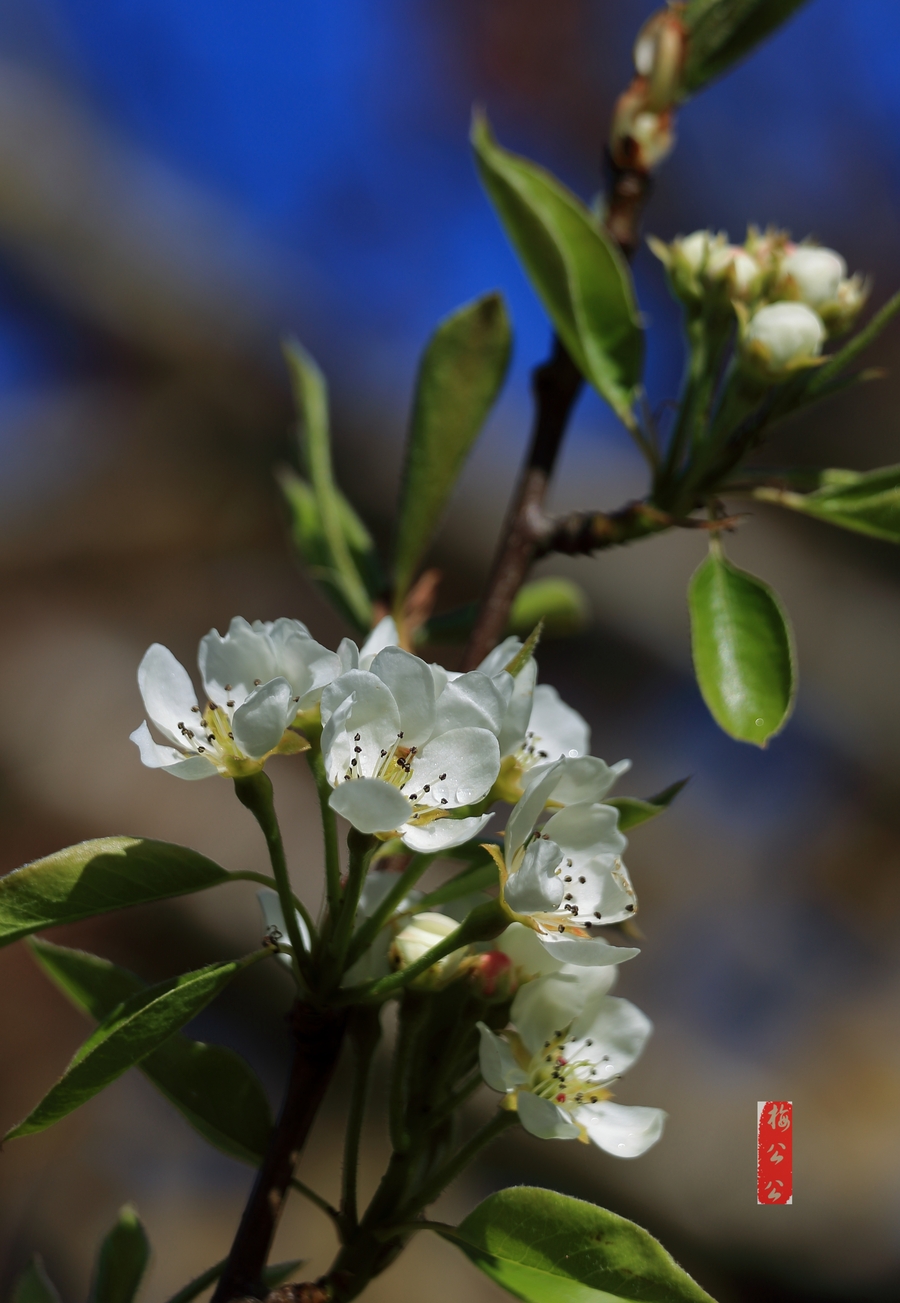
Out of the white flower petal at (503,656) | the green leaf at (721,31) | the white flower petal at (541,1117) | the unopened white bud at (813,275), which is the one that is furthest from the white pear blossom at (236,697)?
the green leaf at (721,31)

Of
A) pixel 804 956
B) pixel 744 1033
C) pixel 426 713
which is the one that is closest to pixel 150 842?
pixel 426 713

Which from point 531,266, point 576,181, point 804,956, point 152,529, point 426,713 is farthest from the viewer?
point 576,181

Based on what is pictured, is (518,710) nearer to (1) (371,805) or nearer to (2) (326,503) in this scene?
(1) (371,805)

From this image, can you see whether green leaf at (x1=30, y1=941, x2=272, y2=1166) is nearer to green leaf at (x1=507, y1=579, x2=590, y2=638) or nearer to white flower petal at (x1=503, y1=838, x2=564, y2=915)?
white flower petal at (x1=503, y1=838, x2=564, y2=915)

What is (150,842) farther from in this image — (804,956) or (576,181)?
(576,181)

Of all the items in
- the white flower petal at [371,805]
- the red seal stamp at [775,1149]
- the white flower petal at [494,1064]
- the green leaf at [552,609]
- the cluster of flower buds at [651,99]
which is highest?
the cluster of flower buds at [651,99]

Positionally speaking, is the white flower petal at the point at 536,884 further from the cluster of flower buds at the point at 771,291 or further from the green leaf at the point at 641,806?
the cluster of flower buds at the point at 771,291
